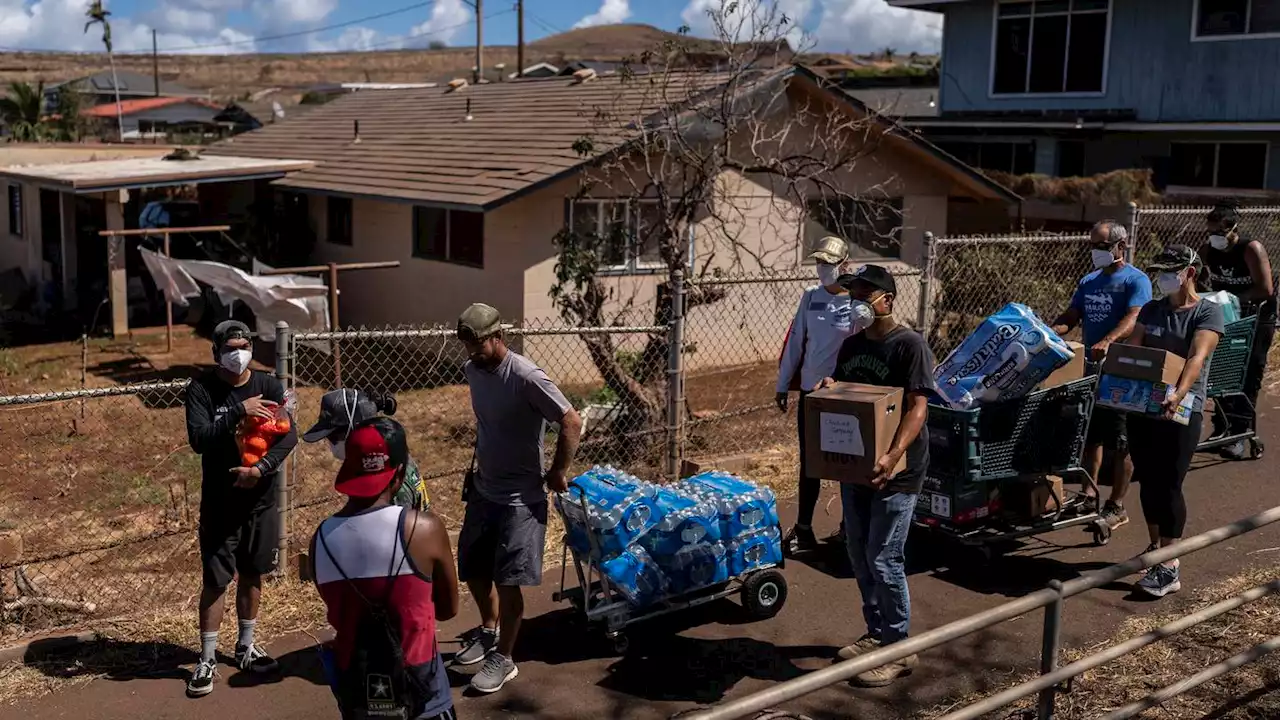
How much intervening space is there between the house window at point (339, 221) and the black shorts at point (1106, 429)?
40.4 feet

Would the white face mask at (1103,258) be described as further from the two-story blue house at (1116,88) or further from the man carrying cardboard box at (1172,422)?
the two-story blue house at (1116,88)

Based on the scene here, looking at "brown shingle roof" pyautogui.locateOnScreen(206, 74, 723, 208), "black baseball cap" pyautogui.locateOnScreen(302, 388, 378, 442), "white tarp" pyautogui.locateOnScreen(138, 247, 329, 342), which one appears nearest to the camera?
"black baseball cap" pyautogui.locateOnScreen(302, 388, 378, 442)

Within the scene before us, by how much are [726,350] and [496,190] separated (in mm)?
3425

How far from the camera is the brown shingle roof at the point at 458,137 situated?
45.9 ft

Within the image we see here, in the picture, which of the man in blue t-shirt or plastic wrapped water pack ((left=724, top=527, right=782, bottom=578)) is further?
the man in blue t-shirt

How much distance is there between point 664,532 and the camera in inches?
217

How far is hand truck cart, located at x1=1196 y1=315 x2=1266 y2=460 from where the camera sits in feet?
25.8

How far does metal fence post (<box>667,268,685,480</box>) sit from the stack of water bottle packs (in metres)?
1.83

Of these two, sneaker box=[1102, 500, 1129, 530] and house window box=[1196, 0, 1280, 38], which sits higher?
house window box=[1196, 0, 1280, 38]

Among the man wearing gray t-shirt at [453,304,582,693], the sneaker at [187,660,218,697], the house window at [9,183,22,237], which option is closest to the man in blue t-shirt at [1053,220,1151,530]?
the man wearing gray t-shirt at [453,304,582,693]

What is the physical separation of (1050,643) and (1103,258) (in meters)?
3.77

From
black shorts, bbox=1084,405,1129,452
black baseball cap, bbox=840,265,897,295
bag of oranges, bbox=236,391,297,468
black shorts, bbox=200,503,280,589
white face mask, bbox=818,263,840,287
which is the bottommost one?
black shorts, bbox=200,503,280,589

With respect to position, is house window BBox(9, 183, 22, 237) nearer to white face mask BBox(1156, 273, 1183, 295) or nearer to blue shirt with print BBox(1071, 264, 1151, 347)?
blue shirt with print BBox(1071, 264, 1151, 347)

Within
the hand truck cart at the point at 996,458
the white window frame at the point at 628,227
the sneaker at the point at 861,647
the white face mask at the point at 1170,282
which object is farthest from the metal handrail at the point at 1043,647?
the white window frame at the point at 628,227
